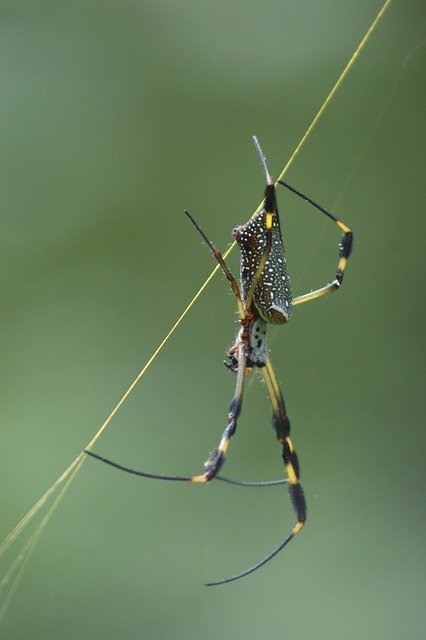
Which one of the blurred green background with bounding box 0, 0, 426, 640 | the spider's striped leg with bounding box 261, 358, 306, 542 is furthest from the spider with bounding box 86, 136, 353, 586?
the blurred green background with bounding box 0, 0, 426, 640

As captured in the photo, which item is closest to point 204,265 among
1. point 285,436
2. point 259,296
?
point 285,436

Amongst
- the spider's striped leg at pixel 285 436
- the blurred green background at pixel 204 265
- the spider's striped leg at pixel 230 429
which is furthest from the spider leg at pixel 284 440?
the blurred green background at pixel 204 265

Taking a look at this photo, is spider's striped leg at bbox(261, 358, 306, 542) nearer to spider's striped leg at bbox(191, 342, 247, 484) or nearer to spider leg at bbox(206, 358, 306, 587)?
spider leg at bbox(206, 358, 306, 587)

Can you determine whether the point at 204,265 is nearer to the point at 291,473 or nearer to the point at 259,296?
the point at 291,473

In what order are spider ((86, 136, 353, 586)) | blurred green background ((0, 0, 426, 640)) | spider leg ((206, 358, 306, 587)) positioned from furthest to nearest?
blurred green background ((0, 0, 426, 640))
spider leg ((206, 358, 306, 587))
spider ((86, 136, 353, 586))

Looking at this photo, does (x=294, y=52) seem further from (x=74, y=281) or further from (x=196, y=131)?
(x=74, y=281)

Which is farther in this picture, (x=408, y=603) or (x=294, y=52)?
(x=294, y=52)

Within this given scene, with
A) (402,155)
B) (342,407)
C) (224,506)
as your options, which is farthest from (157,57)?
(224,506)

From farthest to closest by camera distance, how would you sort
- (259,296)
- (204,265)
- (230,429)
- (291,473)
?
(204,265) → (291,473) → (230,429) → (259,296)
